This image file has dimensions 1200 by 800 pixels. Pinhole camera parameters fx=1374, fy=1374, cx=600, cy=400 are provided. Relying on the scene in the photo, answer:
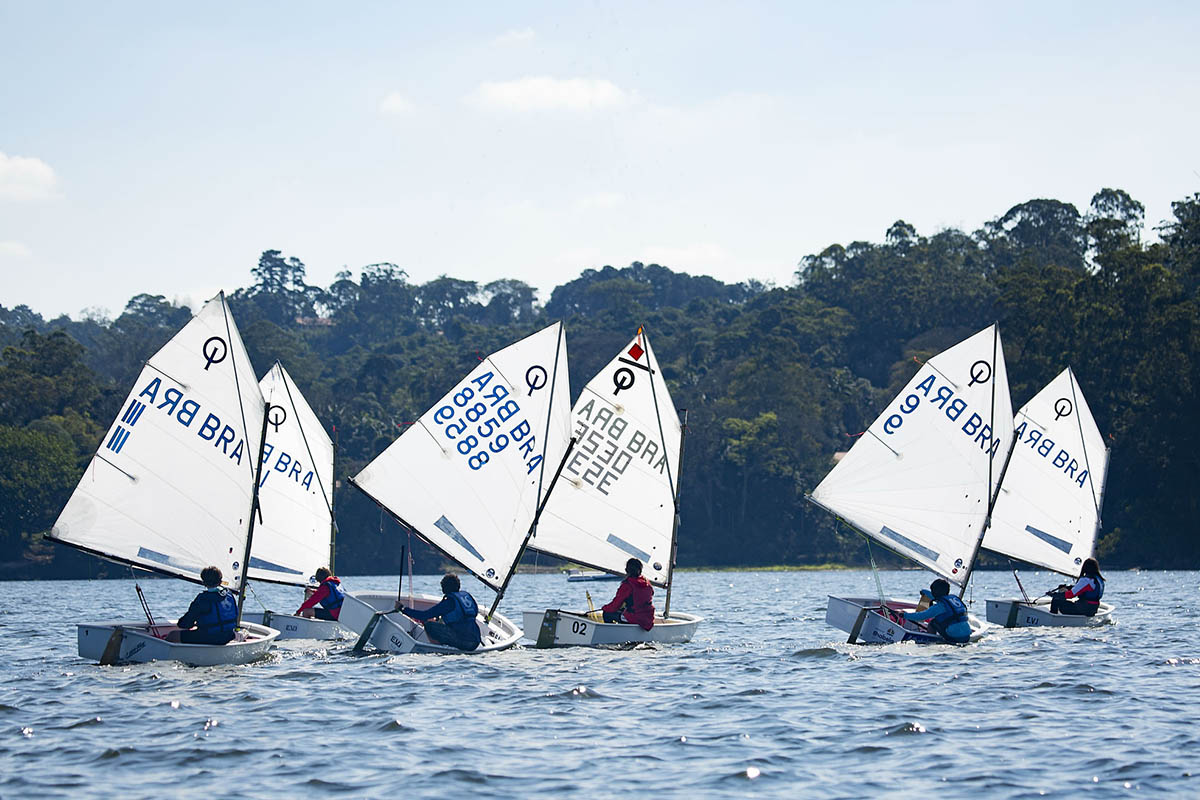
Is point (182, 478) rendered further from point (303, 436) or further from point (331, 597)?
point (303, 436)

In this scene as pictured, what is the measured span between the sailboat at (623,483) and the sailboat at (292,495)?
7517 mm

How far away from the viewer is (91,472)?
23969mm

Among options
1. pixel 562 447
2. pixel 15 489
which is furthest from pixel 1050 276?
pixel 562 447

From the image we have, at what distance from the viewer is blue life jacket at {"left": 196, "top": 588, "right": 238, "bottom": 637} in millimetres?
23547

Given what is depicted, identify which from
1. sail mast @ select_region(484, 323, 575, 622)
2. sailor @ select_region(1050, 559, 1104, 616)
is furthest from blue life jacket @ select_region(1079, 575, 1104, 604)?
sail mast @ select_region(484, 323, 575, 622)

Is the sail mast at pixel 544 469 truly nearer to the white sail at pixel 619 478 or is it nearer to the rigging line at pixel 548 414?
the rigging line at pixel 548 414

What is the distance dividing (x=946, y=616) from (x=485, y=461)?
969cm

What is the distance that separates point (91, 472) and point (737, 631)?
1740 centimetres

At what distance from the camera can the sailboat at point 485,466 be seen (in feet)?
91.4

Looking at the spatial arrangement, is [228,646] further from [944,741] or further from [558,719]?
[944,741]

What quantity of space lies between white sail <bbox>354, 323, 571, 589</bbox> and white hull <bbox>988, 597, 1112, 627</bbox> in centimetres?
1182

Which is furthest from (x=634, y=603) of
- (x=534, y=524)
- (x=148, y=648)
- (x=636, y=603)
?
(x=148, y=648)

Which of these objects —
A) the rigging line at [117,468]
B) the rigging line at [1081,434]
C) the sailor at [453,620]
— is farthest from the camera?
the rigging line at [1081,434]

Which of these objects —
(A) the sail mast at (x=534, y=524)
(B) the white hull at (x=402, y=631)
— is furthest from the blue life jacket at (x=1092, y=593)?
(B) the white hull at (x=402, y=631)
